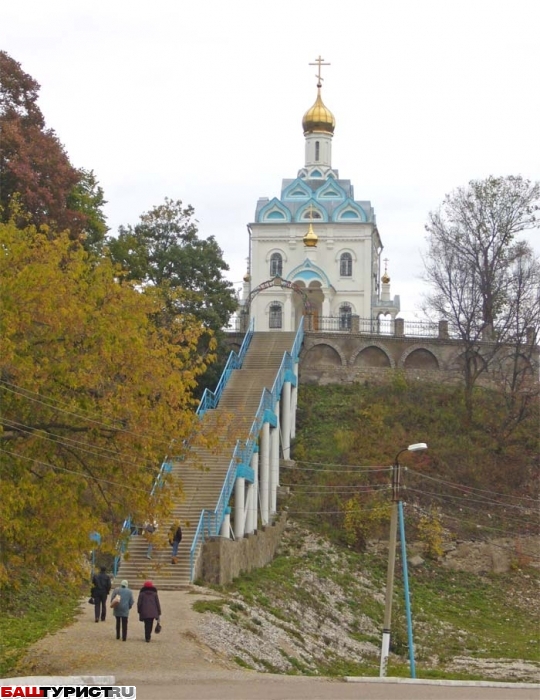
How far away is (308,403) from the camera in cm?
5206

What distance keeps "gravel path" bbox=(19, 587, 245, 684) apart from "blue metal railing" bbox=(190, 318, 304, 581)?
161 inches

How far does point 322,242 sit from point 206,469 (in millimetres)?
50273

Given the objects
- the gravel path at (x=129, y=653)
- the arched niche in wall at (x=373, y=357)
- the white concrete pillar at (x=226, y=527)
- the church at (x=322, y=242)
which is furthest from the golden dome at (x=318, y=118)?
the gravel path at (x=129, y=653)

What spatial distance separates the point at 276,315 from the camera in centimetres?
6888

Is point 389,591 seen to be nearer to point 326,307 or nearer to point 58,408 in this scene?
point 58,408

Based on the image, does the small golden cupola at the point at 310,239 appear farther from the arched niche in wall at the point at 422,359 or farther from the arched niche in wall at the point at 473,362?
the arched niche in wall at the point at 473,362

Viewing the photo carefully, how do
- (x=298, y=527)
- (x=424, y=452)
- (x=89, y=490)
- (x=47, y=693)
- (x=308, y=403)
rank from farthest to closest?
(x=308, y=403), (x=424, y=452), (x=298, y=527), (x=89, y=490), (x=47, y=693)

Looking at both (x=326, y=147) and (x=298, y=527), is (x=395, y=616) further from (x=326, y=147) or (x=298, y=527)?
(x=326, y=147)

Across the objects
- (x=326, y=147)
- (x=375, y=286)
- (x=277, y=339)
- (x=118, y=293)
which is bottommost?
(x=118, y=293)

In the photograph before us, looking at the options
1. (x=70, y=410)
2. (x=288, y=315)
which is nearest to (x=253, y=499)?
(x=70, y=410)

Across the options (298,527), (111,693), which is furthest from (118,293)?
(298,527)

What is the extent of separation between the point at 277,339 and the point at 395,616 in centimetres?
1684

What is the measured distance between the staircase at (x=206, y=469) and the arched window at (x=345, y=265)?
21.9 m

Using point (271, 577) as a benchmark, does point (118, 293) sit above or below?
above
